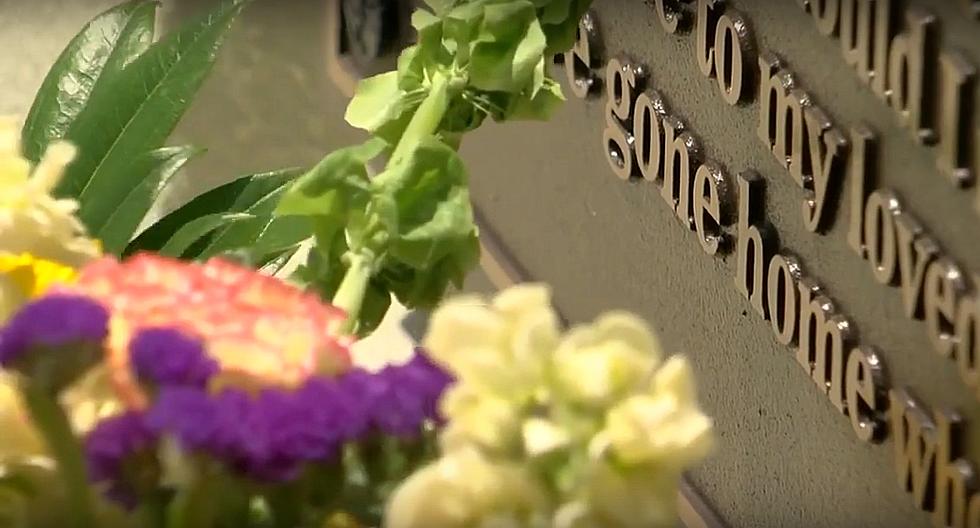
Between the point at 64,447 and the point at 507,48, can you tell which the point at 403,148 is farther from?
the point at 64,447

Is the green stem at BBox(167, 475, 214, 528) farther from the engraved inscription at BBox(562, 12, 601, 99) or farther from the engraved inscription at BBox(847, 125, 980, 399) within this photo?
the engraved inscription at BBox(562, 12, 601, 99)

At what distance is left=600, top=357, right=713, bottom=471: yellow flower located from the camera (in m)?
0.23

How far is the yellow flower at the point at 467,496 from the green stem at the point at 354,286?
169 mm

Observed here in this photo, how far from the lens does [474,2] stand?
462 mm

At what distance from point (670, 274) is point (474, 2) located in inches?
12.5

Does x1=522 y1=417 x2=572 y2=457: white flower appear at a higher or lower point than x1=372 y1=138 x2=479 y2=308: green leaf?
higher

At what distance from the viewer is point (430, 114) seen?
45 cm

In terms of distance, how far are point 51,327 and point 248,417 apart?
4 centimetres

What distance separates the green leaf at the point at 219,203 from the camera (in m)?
0.56

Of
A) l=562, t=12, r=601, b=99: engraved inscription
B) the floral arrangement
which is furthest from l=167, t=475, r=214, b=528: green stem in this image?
l=562, t=12, r=601, b=99: engraved inscription

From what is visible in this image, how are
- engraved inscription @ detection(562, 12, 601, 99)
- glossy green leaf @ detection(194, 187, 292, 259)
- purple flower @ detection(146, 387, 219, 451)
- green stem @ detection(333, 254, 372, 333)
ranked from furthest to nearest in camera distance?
engraved inscription @ detection(562, 12, 601, 99)
glossy green leaf @ detection(194, 187, 292, 259)
green stem @ detection(333, 254, 372, 333)
purple flower @ detection(146, 387, 219, 451)

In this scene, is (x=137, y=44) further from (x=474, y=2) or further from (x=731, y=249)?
(x=731, y=249)

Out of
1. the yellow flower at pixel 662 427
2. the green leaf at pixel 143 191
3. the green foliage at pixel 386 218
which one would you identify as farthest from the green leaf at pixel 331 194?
the yellow flower at pixel 662 427

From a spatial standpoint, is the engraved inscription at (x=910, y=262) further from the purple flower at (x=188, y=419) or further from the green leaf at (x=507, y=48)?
the purple flower at (x=188, y=419)
